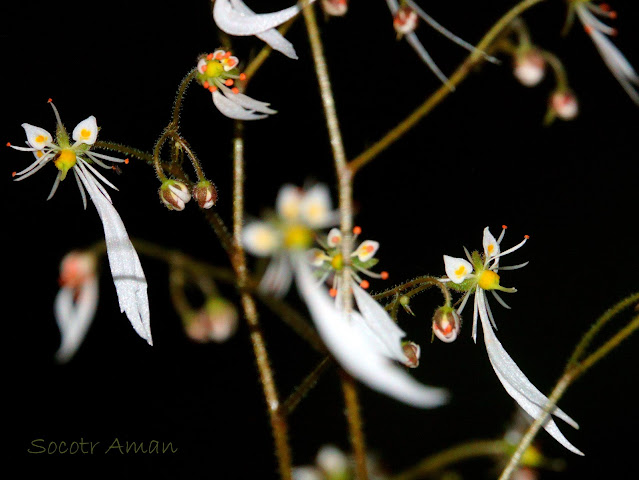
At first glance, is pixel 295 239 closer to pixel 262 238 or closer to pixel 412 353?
pixel 262 238

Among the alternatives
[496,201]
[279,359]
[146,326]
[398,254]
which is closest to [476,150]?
[496,201]

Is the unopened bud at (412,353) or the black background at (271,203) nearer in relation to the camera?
the unopened bud at (412,353)

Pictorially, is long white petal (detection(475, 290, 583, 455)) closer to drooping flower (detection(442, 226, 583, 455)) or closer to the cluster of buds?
drooping flower (detection(442, 226, 583, 455))

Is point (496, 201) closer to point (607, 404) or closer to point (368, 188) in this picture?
point (368, 188)

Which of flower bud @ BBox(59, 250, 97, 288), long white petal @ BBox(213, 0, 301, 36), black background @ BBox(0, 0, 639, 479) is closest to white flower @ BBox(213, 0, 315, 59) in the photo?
long white petal @ BBox(213, 0, 301, 36)

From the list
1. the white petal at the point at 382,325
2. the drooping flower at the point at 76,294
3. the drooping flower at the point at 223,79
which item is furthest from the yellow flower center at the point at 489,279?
the drooping flower at the point at 76,294

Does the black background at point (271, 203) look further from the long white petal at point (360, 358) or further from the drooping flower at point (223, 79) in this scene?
the long white petal at point (360, 358)

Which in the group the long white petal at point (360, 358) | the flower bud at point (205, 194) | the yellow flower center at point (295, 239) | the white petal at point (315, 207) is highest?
the flower bud at point (205, 194)
